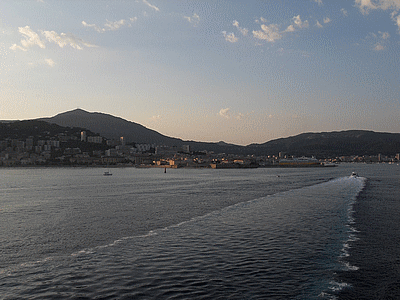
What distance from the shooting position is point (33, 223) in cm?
2333

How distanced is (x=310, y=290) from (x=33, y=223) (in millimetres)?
19432

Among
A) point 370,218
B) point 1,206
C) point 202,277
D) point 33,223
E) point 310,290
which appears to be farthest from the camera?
point 1,206

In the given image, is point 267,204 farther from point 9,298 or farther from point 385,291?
point 9,298

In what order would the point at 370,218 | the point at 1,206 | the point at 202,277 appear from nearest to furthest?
1. the point at 202,277
2. the point at 370,218
3. the point at 1,206

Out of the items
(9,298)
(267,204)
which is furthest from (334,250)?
(267,204)

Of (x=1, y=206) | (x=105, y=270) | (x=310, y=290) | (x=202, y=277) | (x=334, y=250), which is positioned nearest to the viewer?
(x=310, y=290)

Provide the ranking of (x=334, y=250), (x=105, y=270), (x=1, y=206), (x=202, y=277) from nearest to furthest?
(x=202, y=277), (x=105, y=270), (x=334, y=250), (x=1, y=206)

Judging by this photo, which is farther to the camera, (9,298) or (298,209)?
(298,209)

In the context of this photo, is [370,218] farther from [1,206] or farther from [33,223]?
[1,206]

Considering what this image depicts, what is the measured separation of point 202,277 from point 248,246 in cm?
513

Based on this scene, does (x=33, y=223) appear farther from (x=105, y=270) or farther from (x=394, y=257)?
(x=394, y=257)

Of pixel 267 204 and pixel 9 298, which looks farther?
pixel 267 204

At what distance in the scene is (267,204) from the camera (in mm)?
34562

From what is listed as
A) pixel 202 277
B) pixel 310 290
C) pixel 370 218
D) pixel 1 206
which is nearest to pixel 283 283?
pixel 310 290
